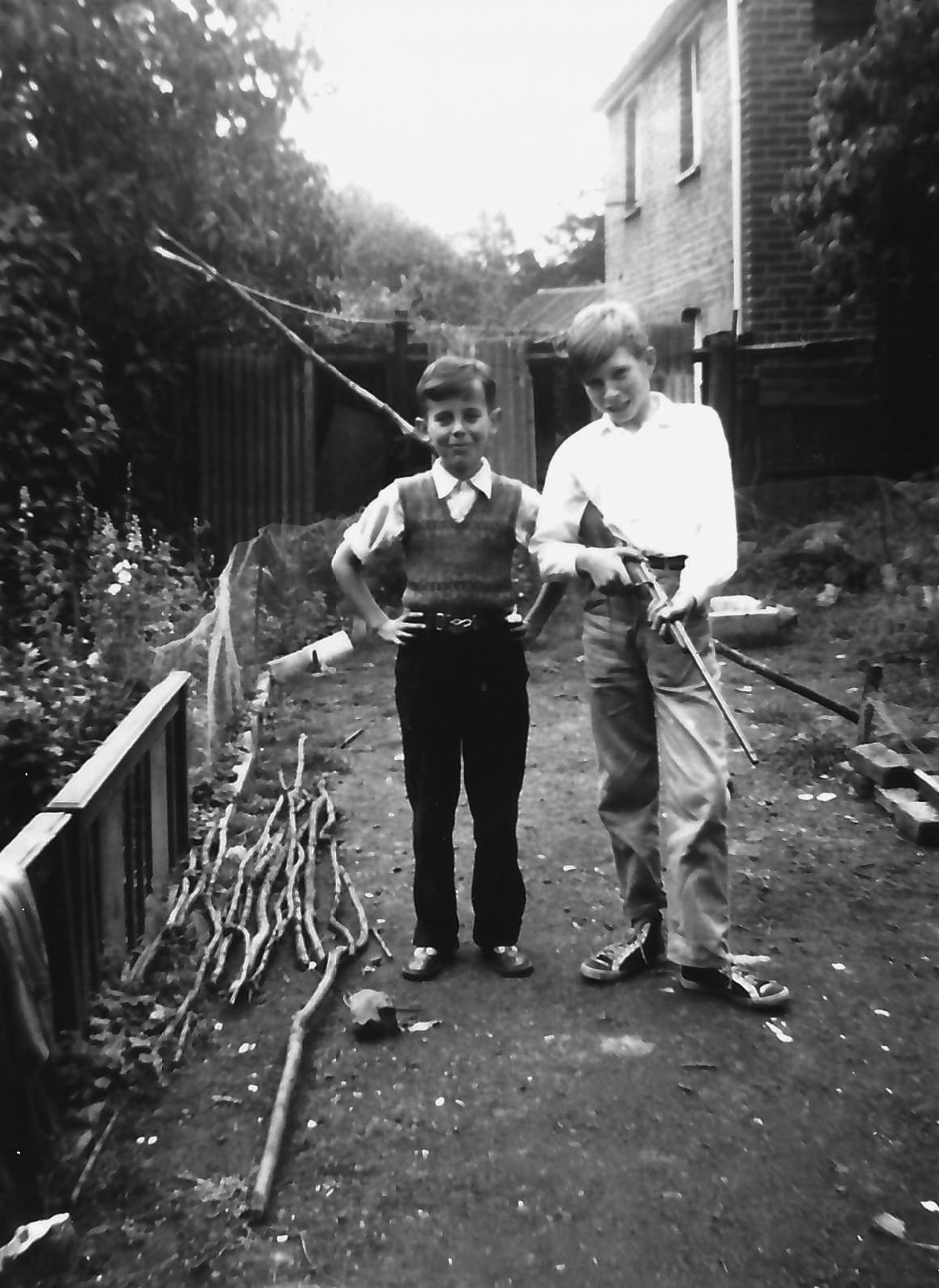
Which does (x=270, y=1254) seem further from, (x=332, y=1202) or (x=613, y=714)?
(x=613, y=714)

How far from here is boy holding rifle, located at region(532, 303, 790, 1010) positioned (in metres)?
3.41

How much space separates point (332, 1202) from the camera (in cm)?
264

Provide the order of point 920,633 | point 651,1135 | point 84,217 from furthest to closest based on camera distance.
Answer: point 84,217 → point 920,633 → point 651,1135

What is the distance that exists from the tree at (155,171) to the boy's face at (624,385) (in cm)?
634

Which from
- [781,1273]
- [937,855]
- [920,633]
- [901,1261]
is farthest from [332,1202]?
[920,633]

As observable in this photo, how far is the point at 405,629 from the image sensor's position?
3.65 meters

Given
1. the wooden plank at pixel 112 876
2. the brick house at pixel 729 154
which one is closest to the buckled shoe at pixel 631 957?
the wooden plank at pixel 112 876

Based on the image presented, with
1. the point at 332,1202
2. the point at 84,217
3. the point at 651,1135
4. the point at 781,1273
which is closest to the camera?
the point at 781,1273

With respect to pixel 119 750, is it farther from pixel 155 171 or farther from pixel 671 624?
pixel 155 171

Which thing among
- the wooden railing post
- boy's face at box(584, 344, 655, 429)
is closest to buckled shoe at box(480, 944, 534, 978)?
boy's face at box(584, 344, 655, 429)

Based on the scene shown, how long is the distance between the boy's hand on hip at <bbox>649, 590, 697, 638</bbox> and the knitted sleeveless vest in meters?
0.55

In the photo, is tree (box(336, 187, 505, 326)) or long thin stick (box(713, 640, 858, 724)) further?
tree (box(336, 187, 505, 326))

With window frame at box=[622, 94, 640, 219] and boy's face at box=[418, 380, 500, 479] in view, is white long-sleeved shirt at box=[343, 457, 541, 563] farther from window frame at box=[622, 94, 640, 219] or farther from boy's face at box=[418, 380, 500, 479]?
window frame at box=[622, 94, 640, 219]

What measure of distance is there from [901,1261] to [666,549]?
6.06 feet
